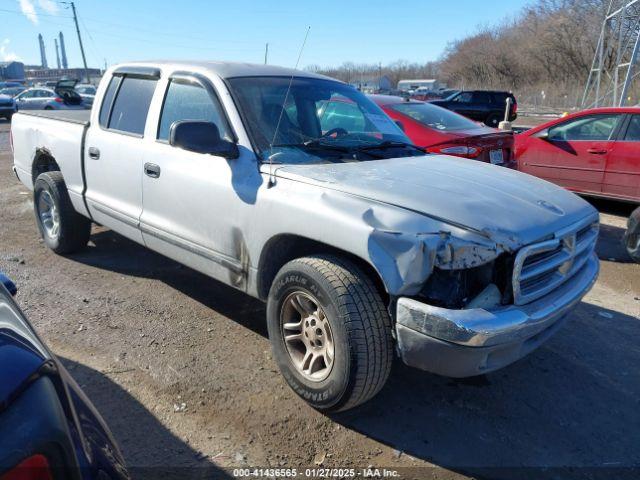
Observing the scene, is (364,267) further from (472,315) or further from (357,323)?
(472,315)

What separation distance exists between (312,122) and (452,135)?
128 inches

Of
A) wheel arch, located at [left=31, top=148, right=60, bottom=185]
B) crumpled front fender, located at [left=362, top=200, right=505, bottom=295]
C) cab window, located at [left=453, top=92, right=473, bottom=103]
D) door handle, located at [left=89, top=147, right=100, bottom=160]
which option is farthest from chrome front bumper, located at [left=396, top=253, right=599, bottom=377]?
cab window, located at [left=453, top=92, right=473, bottom=103]

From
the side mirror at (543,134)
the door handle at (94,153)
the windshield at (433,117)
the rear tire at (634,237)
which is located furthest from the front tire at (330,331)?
the side mirror at (543,134)

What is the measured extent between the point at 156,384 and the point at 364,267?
151 cm

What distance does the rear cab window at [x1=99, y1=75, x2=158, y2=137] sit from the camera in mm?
4062

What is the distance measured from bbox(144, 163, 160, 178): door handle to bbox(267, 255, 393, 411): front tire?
1409 millimetres

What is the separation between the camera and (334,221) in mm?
2613

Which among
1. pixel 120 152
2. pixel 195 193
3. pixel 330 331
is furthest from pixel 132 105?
pixel 330 331

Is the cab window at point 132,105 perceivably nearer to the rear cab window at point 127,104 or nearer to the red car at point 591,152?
the rear cab window at point 127,104

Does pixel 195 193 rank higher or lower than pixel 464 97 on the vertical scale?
lower

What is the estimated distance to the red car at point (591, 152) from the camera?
698 cm

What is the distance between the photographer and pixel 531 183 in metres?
3.35

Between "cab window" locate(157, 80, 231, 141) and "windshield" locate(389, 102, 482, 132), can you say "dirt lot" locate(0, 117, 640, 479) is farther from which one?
"windshield" locate(389, 102, 482, 132)

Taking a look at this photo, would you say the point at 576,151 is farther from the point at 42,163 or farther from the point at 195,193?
the point at 42,163
